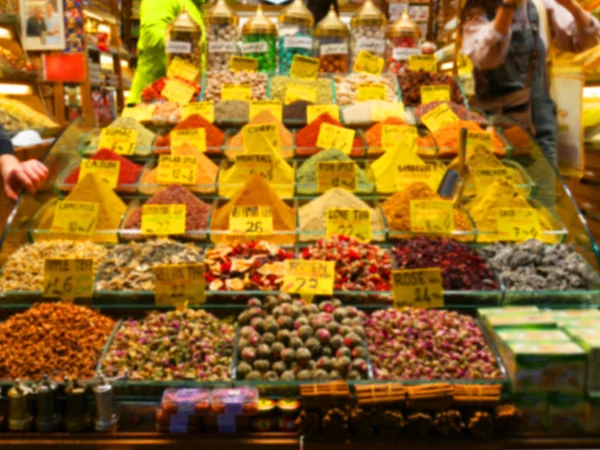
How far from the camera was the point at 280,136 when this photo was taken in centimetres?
257

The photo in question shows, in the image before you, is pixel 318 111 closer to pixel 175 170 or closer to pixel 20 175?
pixel 175 170

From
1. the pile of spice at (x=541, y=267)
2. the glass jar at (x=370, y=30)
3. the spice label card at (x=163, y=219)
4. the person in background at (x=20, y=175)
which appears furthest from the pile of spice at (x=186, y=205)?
the glass jar at (x=370, y=30)

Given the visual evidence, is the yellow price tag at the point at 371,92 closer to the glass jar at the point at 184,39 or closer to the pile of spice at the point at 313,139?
the pile of spice at the point at 313,139

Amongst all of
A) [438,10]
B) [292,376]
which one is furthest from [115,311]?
[438,10]

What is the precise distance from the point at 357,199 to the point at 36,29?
355cm

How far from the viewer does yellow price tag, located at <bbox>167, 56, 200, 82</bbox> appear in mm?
3096

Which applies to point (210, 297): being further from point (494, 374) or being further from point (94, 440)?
point (494, 374)

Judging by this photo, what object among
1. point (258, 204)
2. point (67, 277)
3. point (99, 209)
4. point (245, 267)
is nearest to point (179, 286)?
point (245, 267)

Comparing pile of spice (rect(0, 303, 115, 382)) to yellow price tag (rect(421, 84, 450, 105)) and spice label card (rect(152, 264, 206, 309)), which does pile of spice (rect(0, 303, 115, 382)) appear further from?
yellow price tag (rect(421, 84, 450, 105))

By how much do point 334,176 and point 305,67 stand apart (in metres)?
0.89

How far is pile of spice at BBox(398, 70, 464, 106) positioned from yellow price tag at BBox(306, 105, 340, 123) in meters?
0.41

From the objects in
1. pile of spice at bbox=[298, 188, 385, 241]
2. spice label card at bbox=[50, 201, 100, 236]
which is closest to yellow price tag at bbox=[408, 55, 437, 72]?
pile of spice at bbox=[298, 188, 385, 241]

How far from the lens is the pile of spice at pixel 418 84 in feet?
9.63

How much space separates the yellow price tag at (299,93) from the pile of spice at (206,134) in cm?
40
